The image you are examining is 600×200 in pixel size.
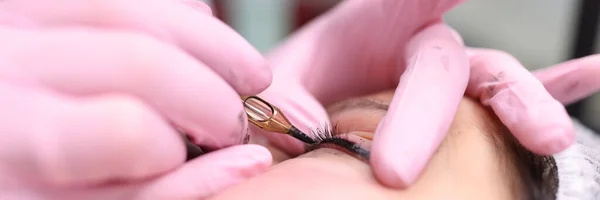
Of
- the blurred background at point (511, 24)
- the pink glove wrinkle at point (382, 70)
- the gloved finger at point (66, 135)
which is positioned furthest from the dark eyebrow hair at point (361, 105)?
the blurred background at point (511, 24)

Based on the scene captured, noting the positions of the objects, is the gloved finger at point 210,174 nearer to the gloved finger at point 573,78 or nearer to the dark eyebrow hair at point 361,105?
the dark eyebrow hair at point 361,105

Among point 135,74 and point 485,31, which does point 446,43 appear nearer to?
point 135,74

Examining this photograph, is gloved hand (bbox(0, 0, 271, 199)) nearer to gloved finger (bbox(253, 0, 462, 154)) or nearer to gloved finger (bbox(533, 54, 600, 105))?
gloved finger (bbox(253, 0, 462, 154))

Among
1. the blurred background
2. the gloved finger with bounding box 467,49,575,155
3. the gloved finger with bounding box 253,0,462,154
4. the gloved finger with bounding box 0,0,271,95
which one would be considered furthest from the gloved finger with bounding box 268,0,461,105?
the blurred background

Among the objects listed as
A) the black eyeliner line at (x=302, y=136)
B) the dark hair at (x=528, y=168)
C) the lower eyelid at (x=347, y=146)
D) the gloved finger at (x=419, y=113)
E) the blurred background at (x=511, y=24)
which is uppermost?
the gloved finger at (x=419, y=113)

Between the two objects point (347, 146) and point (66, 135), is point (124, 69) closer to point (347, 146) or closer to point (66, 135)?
point (66, 135)
